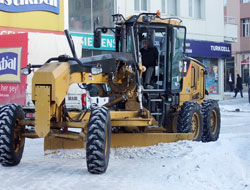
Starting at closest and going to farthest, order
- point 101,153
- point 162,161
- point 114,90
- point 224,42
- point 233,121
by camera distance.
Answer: point 101,153, point 162,161, point 114,90, point 233,121, point 224,42

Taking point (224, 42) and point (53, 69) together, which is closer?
point (53, 69)

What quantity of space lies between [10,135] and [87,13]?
59.1 feet

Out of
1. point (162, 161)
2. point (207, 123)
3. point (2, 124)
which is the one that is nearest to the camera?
point (2, 124)

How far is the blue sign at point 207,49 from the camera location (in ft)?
98.9

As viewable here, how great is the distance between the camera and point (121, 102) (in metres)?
9.80

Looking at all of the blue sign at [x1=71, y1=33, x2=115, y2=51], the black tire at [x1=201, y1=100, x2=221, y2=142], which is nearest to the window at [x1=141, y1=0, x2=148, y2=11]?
the blue sign at [x1=71, y1=33, x2=115, y2=51]

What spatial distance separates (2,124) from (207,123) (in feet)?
17.6

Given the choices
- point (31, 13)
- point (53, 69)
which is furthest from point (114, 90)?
point (31, 13)

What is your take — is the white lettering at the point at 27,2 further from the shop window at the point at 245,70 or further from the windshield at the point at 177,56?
the shop window at the point at 245,70

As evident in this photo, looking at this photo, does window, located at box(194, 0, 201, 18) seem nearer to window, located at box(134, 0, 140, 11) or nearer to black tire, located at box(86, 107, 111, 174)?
window, located at box(134, 0, 140, 11)

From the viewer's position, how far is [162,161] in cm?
863

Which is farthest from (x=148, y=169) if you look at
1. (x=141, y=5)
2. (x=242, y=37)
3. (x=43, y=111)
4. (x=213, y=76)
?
(x=242, y=37)

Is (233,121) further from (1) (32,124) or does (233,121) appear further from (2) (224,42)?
(2) (224,42)

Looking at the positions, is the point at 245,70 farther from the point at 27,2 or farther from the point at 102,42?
the point at 27,2
